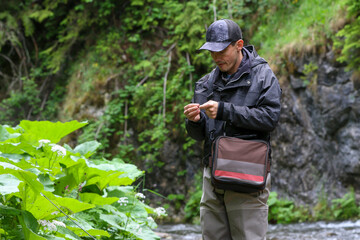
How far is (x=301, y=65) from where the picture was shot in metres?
8.09

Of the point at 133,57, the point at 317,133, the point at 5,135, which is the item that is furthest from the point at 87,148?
the point at 133,57

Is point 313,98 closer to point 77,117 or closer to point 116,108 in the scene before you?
point 116,108

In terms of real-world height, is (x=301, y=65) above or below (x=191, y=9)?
below

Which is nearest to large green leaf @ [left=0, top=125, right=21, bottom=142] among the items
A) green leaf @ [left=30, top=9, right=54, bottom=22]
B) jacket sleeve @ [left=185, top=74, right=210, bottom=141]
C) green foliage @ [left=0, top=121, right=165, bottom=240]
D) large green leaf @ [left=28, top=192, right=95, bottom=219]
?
green foliage @ [left=0, top=121, right=165, bottom=240]

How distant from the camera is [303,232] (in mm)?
6266

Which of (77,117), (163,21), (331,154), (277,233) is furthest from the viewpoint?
(163,21)

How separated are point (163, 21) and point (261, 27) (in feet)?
8.89

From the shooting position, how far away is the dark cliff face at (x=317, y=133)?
7.38 m

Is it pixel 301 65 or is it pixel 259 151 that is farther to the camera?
pixel 301 65

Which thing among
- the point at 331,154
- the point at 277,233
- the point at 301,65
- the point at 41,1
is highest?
the point at 41,1

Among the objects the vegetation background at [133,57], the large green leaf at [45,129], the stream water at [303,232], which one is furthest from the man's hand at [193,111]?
the vegetation background at [133,57]

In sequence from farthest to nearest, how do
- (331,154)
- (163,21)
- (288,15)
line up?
(163,21)
(288,15)
(331,154)

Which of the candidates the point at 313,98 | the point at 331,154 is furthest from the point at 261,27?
the point at 331,154

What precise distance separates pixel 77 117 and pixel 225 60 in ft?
26.3
